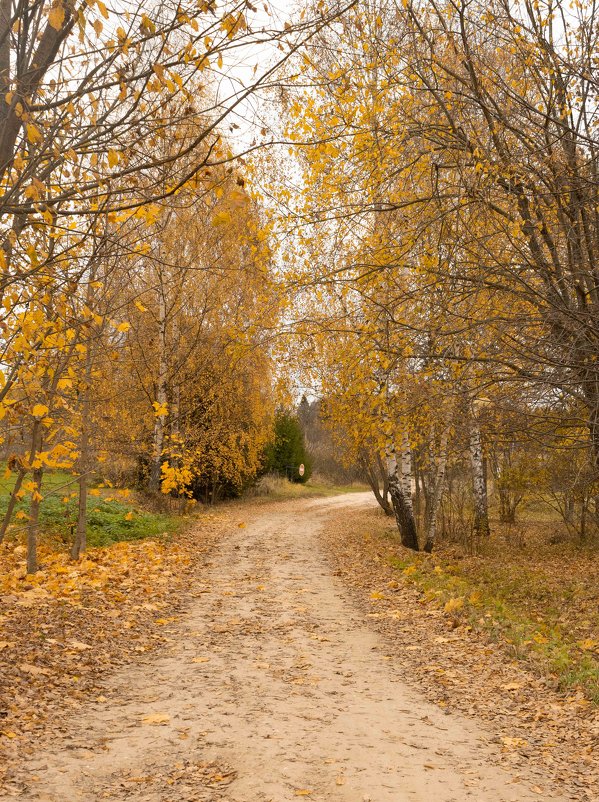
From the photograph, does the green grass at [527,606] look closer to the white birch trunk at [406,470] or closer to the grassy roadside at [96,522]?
the white birch trunk at [406,470]

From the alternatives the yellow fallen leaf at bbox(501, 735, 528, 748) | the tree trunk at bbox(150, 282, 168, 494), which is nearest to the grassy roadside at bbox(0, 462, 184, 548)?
the tree trunk at bbox(150, 282, 168, 494)

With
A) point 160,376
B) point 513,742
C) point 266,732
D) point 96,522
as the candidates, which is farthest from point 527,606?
point 160,376

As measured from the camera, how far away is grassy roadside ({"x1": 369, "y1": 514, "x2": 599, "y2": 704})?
6824 millimetres

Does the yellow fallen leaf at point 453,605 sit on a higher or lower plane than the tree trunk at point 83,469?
lower

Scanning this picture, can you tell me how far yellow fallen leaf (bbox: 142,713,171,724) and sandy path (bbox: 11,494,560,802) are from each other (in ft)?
0.08

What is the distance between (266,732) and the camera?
191 inches

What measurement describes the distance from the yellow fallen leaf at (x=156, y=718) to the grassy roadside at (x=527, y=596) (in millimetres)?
3350

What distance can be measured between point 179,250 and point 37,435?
975cm

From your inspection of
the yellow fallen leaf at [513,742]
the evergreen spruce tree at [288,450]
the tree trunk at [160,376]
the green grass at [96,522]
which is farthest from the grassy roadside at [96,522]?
the evergreen spruce tree at [288,450]

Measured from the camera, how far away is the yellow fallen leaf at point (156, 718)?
5.05 metres

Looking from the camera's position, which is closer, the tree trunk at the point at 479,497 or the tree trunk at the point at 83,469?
the tree trunk at the point at 83,469

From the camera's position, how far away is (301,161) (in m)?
14.9

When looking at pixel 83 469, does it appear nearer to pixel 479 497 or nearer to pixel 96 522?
pixel 96 522

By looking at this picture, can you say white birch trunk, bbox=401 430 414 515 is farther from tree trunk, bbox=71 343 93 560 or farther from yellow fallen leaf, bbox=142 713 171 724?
yellow fallen leaf, bbox=142 713 171 724
